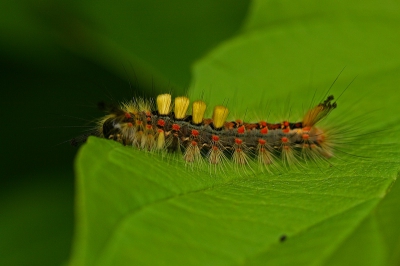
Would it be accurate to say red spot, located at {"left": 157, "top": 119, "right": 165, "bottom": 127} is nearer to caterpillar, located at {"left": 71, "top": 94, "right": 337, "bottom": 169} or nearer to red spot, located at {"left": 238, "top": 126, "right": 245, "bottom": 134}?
caterpillar, located at {"left": 71, "top": 94, "right": 337, "bottom": 169}

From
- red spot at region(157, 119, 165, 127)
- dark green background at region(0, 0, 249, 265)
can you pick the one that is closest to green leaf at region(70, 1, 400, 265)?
red spot at region(157, 119, 165, 127)

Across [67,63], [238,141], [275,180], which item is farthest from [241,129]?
[67,63]

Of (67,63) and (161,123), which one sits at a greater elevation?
(67,63)

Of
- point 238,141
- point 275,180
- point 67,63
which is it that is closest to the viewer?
point 275,180

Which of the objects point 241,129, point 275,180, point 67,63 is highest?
point 67,63

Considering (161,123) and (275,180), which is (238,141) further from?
(275,180)

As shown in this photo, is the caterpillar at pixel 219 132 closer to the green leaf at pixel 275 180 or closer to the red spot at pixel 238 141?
the red spot at pixel 238 141
